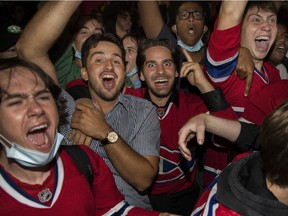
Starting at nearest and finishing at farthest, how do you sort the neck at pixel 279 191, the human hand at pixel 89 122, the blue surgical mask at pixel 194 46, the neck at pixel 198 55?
the neck at pixel 279 191
the human hand at pixel 89 122
the neck at pixel 198 55
the blue surgical mask at pixel 194 46

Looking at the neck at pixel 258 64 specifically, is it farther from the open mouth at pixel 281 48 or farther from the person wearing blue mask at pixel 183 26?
the open mouth at pixel 281 48

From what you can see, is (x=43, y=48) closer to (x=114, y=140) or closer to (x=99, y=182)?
(x=114, y=140)

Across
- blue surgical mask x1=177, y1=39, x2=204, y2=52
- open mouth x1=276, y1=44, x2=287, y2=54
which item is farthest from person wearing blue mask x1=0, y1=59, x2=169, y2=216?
open mouth x1=276, y1=44, x2=287, y2=54

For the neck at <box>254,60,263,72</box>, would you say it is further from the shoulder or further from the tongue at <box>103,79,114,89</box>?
the tongue at <box>103,79,114,89</box>

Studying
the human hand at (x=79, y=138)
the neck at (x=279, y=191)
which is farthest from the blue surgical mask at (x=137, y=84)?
the neck at (x=279, y=191)

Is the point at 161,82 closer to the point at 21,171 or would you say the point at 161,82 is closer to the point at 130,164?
the point at 130,164

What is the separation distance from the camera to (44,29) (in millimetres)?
1917

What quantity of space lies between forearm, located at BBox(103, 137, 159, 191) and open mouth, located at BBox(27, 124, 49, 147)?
45 cm

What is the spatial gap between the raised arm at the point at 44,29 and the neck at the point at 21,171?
0.63 m

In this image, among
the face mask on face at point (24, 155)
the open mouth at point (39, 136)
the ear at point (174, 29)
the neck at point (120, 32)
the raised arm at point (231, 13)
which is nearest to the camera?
the face mask on face at point (24, 155)

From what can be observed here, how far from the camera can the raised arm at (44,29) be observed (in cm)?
192

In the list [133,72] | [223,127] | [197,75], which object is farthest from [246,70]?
[133,72]

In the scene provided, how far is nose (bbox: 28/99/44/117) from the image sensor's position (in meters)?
1.54

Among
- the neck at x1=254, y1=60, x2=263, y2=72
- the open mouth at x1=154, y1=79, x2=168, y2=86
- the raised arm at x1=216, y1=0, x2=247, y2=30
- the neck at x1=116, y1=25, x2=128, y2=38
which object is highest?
the raised arm at x1=216, y1=0, x2=247, y2=30
